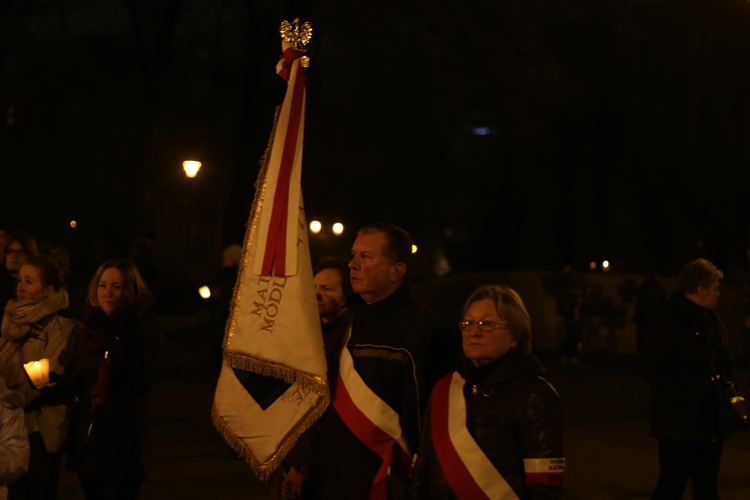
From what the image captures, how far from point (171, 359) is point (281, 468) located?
12155mm

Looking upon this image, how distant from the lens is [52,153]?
38.3 metres

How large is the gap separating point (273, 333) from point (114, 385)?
4.54ft

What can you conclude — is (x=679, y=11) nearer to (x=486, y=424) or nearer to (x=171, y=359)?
(x=171, y=359)

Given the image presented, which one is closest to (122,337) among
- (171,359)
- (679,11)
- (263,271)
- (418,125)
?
(263,271)

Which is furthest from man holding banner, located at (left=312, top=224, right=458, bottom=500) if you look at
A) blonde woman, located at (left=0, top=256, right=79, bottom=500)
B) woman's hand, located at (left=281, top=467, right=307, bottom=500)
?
blonde woman, located at (left=0, top=256, right=79, bottom=500)

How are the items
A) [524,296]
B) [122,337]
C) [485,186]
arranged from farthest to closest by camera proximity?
[485,186] < [524,296] < [122,337]

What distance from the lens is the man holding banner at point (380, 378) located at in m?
4.89

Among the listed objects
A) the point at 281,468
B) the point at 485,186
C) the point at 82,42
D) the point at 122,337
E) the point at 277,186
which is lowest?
the point at 281,468

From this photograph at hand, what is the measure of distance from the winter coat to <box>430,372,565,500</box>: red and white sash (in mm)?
2812

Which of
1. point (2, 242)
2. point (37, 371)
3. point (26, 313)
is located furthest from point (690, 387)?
point (2, 242)

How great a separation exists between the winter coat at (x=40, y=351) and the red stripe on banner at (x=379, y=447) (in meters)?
2.24

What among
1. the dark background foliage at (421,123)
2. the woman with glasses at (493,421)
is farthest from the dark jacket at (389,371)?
the dark background foliage at (421,123)

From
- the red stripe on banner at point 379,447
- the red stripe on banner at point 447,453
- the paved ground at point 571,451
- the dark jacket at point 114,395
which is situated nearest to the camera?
the red stripe on banner at point 447,453

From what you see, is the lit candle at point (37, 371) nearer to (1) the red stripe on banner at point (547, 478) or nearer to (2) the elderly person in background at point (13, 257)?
(2) the elderly person in background at point (13, 257)
